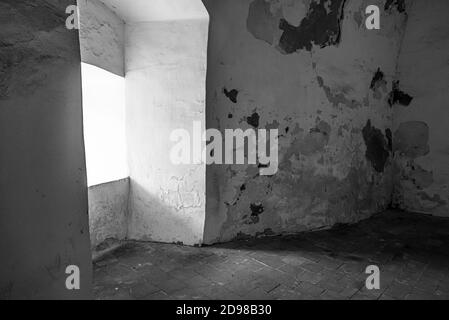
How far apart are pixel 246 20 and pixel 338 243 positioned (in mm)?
2746

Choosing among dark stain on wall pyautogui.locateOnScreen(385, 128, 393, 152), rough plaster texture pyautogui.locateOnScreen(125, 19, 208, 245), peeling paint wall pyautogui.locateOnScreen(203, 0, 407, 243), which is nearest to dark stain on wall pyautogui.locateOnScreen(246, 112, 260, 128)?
peeling paint wall pyautogui.locateOnScreen(203, 0, 407, 243)

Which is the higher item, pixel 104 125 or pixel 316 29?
pixel 316 29

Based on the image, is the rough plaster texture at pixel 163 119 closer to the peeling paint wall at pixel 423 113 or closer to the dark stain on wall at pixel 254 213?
the dark stain on wall at pixel 254 213

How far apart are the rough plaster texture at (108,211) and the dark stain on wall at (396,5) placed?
4.57m

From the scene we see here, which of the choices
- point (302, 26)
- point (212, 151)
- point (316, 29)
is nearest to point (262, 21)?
point (302, 26)

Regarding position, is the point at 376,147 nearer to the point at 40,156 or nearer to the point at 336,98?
the point at 336,98

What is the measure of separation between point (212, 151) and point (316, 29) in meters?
2.09

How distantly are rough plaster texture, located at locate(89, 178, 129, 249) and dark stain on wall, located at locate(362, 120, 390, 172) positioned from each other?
3533 mm

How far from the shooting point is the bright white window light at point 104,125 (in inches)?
121

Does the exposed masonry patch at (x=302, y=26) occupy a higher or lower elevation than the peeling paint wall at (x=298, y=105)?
higher

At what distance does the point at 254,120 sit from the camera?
134 inches

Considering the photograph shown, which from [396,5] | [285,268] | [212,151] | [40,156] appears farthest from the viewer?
[396,5]

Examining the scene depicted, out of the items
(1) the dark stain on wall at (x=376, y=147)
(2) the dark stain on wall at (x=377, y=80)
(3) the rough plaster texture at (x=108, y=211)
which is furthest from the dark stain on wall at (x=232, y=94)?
(2) the dark stain on wall at (x=377, y=80)
